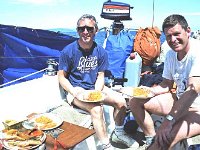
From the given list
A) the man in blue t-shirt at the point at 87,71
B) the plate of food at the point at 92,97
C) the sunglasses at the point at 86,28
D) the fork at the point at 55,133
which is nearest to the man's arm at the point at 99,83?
the man in blue t-shirt at the point at 87,71

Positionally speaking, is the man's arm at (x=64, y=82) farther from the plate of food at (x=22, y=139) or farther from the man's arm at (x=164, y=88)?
the plate of food at (x=22, y=139)

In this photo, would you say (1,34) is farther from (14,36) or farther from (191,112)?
(191,112)

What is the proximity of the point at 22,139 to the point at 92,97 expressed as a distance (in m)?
1.14

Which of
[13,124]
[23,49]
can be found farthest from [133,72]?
[13,124]

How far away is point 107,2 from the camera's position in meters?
6.20

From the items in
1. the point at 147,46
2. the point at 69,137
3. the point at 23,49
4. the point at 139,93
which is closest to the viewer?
the point at 69,137

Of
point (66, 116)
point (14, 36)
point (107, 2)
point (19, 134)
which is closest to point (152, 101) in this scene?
point (66, 116)

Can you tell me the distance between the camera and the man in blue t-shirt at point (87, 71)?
3451 mm

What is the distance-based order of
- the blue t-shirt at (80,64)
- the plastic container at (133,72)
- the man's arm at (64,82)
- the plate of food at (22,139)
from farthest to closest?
the plastic container at (133,72) → the blue t-shirt at (80,64) → the man's arm at (64,82) → the plate of food at (22,139)

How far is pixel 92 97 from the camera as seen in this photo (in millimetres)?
3072

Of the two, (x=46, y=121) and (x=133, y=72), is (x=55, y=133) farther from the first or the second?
(x=133, y=72)

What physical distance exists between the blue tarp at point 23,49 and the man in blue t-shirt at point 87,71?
6.89 feet

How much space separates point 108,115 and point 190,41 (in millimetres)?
1714

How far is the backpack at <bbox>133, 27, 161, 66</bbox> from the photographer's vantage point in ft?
16.9
